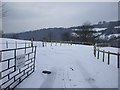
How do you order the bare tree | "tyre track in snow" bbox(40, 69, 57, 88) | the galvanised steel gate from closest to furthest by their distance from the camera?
the galvanised steel gate < "tyre track in snow" bbox(40, 69, 57, 88) < the bare tree

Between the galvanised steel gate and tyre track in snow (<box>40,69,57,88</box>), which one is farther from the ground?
the galvanised steel gate

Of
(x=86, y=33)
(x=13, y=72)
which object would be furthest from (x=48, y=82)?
(x=86, y=33)

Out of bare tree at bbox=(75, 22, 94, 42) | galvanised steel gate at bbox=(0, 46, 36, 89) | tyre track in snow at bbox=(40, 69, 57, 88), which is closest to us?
galvanised steel gate at bbox=(0, 46, 36, 89)

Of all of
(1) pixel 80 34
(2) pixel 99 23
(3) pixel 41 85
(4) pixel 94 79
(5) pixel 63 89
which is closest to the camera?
(5) pixel 63 89

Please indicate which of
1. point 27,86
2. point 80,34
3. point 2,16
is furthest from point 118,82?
point 80,34

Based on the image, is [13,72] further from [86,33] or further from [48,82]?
[86,33]

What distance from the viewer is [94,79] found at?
29.1 feet

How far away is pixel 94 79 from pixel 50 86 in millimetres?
2204

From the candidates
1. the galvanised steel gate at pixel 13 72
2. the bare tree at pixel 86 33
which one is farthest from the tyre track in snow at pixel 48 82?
the bare tree at pixel 86 33

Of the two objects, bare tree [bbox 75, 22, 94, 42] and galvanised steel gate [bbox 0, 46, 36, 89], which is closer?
galvanised steel gate [bbox 0, 46, 36, 89]

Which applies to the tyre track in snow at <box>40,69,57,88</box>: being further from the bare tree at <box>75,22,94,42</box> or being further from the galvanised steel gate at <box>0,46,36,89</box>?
the bare tree at <box>75,22,94,42</box>

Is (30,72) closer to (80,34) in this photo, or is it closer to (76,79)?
(76,79)

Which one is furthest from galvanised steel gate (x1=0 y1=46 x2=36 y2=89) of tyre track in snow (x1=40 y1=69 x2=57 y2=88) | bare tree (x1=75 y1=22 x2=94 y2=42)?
bare tree (x1=75 y1=22 x2=94 y2=42)

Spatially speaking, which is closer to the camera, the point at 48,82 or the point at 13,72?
the point at 13,72
